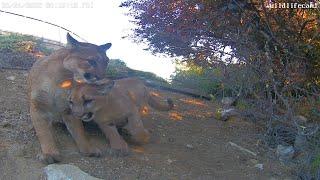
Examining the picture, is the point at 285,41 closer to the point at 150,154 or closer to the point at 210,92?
the point at 210,92

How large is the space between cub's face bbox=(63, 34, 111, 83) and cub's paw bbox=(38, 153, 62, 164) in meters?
0.67

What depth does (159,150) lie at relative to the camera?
5.20m

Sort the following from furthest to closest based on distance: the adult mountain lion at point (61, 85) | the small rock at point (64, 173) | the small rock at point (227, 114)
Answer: the small rock at point (227, 114), the adult mountain lion at point (61, 85), the small rock at point (64, 173)

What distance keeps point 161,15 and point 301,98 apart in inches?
92.5

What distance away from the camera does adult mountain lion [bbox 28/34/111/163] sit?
4551mm

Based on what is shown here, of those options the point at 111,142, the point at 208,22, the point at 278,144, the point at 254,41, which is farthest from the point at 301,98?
the point at 111,142

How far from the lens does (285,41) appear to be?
6.40 m

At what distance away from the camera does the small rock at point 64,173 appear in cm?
428

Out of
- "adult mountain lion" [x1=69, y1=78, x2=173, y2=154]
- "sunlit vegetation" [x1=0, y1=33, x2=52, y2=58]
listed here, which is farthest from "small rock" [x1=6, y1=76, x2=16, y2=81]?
"adult mountain lion" [x1=69, y1=78, x2=173, y2=154]

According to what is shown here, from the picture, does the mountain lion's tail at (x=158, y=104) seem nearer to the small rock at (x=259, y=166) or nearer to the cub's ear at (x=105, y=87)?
the small rock at (x=259, y=166)

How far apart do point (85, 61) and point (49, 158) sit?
0.88 m

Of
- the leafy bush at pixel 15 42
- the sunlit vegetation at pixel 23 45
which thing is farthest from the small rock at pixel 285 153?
the leafy bush at pixel 15 42

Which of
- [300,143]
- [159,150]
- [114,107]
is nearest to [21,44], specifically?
[114,107]

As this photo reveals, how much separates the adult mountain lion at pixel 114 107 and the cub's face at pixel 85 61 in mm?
87
